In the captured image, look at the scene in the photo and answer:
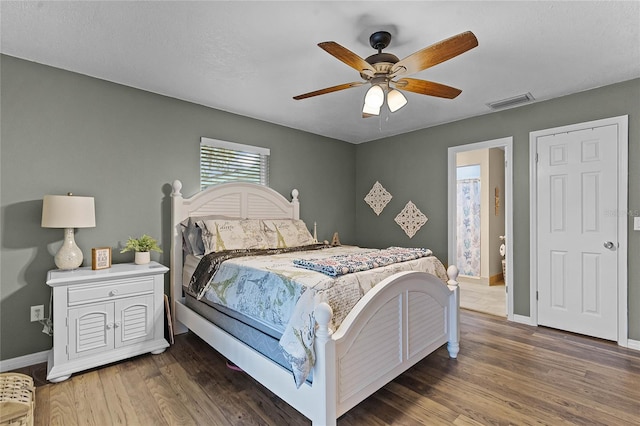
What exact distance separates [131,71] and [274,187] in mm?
2028

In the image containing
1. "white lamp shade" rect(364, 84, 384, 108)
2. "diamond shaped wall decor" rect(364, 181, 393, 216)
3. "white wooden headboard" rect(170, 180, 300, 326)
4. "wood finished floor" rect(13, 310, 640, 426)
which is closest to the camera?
"wood finished floor" rect(13, 310, 640, 426)

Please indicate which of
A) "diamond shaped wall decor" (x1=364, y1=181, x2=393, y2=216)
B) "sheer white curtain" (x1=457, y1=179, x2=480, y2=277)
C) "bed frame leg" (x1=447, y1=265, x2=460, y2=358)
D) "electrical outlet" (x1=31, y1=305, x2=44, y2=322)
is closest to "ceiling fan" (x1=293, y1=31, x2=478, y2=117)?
"bed frame leg" (x1=447, y1=265, x2=460, y2=358)

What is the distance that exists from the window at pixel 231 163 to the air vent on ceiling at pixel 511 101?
274 centimetres

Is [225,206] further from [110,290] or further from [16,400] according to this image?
[16,400]

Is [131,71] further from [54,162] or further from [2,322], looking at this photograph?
[2,322]

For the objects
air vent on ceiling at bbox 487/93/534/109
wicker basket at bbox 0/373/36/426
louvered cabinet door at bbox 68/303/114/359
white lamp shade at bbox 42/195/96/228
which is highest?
air vent on ceiling at bbox 487/93/534/109

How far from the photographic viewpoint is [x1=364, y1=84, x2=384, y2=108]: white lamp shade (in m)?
2.19

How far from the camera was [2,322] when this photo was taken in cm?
247

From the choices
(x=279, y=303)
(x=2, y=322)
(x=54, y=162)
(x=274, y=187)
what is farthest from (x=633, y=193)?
(x=2, y=322)

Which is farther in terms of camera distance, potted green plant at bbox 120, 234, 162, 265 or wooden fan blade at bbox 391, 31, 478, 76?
potted green plant at bbox 120, 234, 162, 265

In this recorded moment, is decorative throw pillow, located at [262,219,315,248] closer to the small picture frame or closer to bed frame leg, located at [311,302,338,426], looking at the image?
the small picture frame

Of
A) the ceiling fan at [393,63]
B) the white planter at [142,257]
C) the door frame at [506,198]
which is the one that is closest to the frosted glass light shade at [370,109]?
the ceiling fan at [393,63]

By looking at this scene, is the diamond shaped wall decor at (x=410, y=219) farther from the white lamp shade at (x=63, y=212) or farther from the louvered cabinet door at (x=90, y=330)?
the white lamp shade at (x=63, y=212)

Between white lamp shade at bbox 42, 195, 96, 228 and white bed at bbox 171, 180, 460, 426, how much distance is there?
820mm
